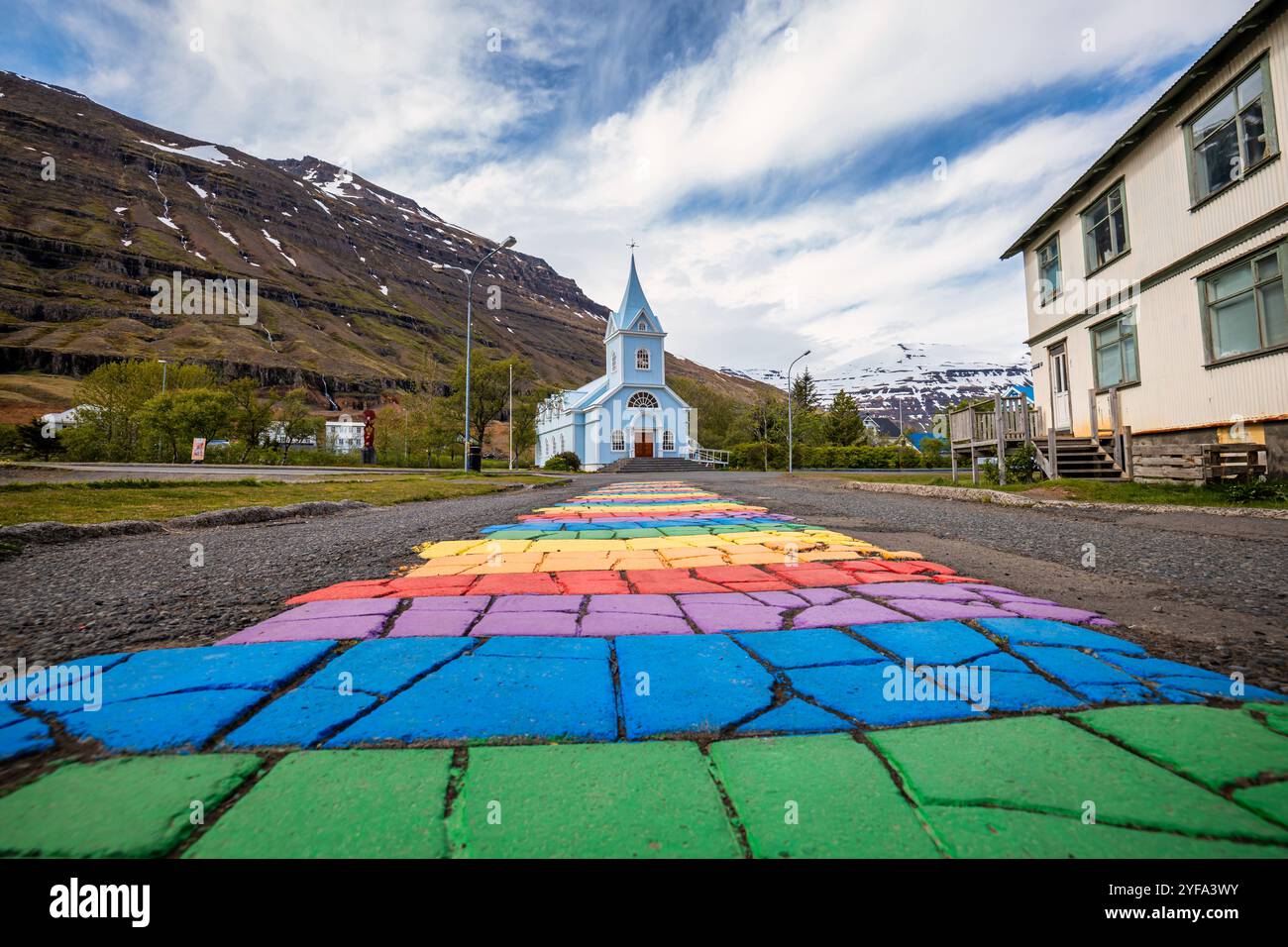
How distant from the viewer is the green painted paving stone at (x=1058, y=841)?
991mm

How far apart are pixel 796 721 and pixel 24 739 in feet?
6.34

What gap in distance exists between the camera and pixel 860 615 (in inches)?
100

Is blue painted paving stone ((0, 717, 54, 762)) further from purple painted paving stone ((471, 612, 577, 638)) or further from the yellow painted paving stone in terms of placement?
the yellow painted paving stone

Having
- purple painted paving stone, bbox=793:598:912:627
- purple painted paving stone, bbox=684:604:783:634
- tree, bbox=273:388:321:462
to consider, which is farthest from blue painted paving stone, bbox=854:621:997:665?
tree, bbox=273:388:321:462

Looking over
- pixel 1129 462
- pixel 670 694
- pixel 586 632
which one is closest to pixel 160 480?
pixel 586 632

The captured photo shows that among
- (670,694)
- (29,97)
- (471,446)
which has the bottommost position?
(670,694)

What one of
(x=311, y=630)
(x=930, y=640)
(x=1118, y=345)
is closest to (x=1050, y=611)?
(x=930, y=640)

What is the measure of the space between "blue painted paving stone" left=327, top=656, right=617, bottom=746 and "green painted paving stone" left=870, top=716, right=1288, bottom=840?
29.0 inches

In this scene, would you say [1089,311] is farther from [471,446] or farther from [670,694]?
[471,446]

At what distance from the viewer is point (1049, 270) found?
1462 centimetres

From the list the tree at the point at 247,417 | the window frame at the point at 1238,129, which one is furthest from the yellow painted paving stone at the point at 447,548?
the tree at the point at 247,417

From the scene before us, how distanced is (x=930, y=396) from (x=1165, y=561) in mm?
178447

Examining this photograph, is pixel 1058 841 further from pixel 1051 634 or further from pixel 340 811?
pixel 1051 634

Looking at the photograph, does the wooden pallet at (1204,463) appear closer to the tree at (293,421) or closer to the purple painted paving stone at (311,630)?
the purple painted paving stone at (311,630)
